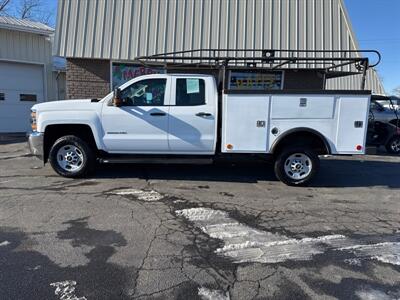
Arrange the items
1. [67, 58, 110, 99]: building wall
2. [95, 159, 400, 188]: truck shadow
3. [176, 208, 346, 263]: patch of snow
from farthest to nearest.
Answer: [67, 58, 110, 99]: building wall < [95, 159, 400, 188]: truck shadow < [176, 208, 346, 263]: patch of snow

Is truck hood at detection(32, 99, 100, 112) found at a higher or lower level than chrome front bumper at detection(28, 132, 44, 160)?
→ higher

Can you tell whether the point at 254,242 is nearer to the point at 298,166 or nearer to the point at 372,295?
the point at 372,295

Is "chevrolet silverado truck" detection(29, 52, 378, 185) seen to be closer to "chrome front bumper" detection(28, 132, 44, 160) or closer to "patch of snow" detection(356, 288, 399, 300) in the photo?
"chrome front bumper" detection(28, 132, 44, 160)

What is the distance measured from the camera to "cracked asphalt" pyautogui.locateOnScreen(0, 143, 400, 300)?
302 cm

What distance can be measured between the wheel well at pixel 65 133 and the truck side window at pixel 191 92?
6.26 feet

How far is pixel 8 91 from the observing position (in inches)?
543

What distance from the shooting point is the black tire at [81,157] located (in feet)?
21.0

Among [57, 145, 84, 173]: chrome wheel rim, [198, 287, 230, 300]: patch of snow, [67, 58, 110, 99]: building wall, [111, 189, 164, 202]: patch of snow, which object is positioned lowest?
[198, 287, 230, 300]: patch of snow

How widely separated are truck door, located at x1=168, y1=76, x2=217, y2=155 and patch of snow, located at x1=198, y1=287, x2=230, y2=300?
3.69 metres

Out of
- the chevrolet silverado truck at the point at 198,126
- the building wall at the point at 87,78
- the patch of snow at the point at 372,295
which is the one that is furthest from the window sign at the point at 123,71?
the patch of snow at the point at 372,295

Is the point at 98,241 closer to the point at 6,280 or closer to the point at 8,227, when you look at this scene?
the point at 6,280

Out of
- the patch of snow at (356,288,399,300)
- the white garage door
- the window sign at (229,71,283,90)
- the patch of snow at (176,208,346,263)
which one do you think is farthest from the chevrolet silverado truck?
the white garage door

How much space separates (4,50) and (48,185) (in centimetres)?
1000

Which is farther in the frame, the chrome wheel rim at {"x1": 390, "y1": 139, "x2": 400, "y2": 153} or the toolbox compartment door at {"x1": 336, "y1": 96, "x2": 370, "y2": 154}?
the chrome wheel rim at {"x1": 390, "y1": 139, "x2": 400, "y2": 153}
